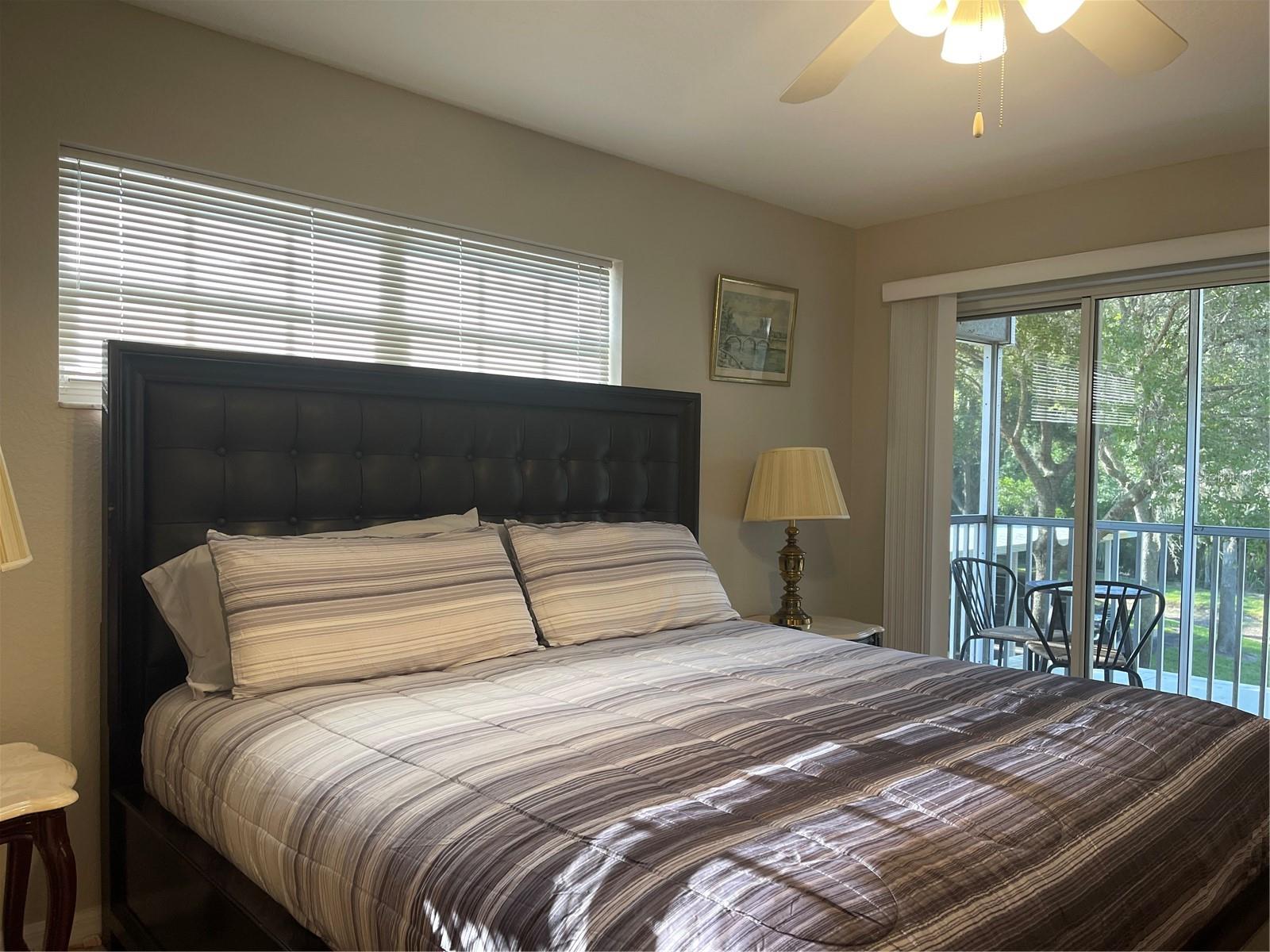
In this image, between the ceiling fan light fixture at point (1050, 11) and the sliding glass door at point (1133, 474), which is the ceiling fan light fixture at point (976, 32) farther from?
the sliding glass door at point (1133, 474)

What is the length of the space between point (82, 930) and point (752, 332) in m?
3.19

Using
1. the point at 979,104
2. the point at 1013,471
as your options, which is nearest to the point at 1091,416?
the point at 1013,471

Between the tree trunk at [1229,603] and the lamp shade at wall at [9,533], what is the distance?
12.9ft

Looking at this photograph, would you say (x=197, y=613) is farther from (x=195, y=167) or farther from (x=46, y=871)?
(x=195, y=167)

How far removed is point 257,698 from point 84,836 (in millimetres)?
807

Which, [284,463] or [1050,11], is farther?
[284,463]

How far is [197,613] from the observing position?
2119mm

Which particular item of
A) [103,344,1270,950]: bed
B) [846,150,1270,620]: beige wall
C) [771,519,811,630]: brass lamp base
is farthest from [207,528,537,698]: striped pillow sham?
[846,150,1270,620]: beige wall

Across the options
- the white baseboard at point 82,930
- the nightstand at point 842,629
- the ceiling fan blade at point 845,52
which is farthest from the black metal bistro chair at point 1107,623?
the white baseboard at point 82,930

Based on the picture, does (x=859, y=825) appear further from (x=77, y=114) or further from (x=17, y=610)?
(x=77, y=114)

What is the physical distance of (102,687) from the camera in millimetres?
2275

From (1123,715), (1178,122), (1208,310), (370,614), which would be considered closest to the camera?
(1123,715)

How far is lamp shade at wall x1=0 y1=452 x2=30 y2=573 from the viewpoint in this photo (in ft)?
5.54

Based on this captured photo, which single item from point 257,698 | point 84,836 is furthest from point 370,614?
point 84,836
